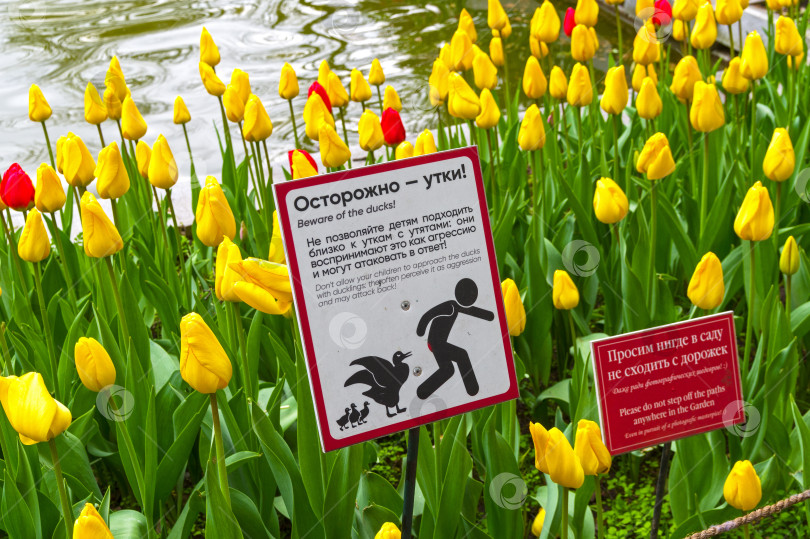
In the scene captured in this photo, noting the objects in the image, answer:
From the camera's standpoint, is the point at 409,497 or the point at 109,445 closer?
the point at 409,497

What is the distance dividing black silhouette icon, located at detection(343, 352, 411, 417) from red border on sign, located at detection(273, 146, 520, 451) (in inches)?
1.4

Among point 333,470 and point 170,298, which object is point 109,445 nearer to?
point 170,298

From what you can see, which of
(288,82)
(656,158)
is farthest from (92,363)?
(288,82)

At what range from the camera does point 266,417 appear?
150 centimetres

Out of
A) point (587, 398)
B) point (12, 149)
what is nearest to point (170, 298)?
point (587, 398)

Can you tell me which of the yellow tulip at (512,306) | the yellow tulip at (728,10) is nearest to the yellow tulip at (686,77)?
the yellow tulip at (728,10)

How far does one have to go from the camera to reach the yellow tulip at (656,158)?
1947 mm

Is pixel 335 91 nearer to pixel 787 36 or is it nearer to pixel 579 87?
pixel 579 87

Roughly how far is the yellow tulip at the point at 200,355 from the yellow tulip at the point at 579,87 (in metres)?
1.50

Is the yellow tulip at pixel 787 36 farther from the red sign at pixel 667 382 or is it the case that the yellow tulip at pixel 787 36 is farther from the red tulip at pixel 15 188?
the red tulip at pixel 15 188

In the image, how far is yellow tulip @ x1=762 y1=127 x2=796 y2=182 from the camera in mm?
1868

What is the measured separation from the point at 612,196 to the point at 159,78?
4745mm

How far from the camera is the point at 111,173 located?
1883 mm

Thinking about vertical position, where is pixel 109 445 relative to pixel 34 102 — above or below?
below
